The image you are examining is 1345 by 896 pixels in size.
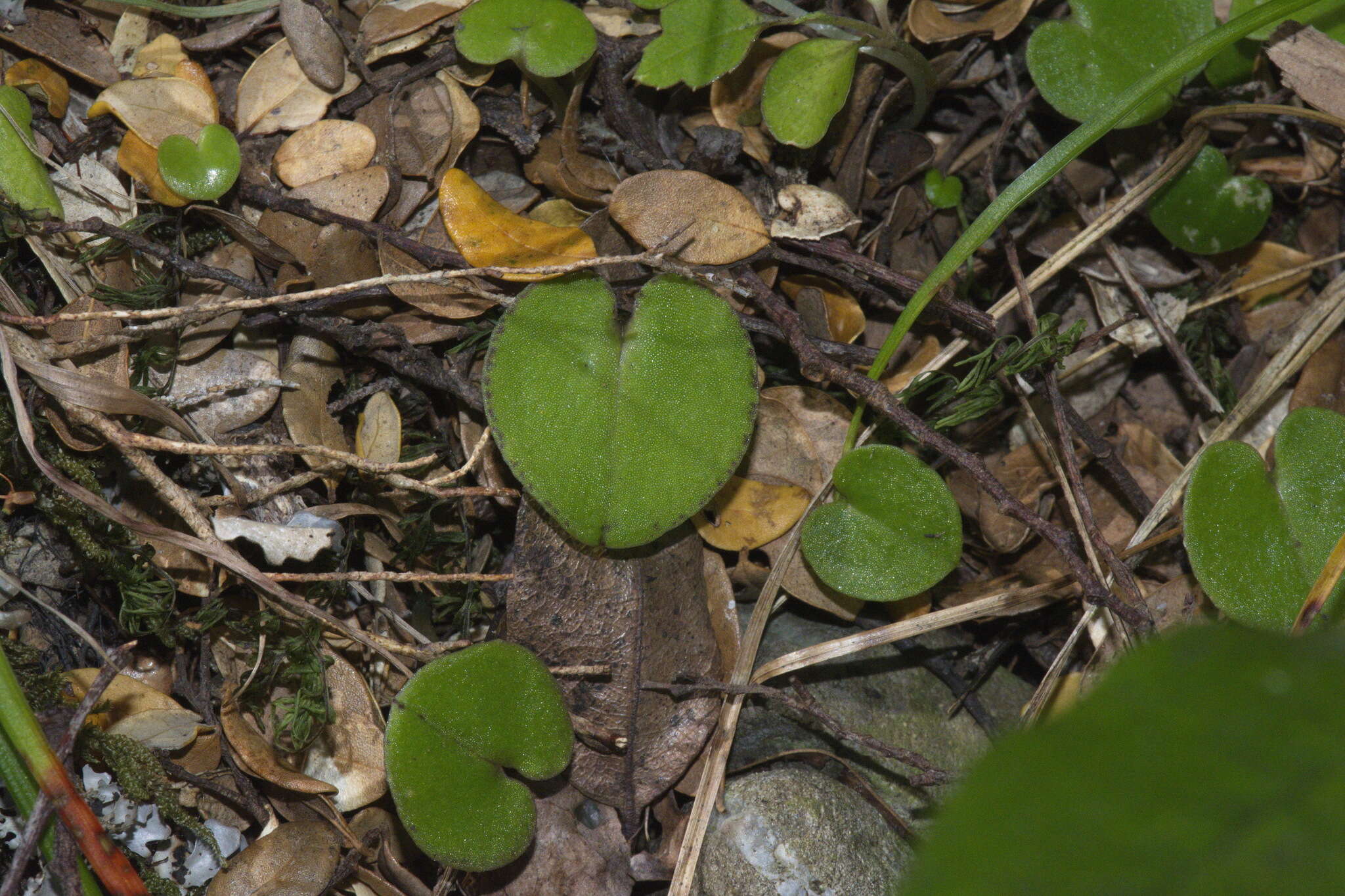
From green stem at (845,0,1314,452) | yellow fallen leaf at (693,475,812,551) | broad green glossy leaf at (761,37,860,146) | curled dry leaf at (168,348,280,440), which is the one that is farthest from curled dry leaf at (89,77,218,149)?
green stem at (845,0,1314,452)

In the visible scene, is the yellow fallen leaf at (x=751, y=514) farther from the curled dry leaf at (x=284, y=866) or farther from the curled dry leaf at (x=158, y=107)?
the curled dry leaf at (x=158, y=107)

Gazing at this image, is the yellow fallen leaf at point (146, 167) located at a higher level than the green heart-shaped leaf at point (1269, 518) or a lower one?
higher

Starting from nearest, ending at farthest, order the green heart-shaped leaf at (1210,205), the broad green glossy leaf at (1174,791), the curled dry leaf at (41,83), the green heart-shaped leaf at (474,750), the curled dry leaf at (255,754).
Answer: the broad green glossy leaf at (1174,791), the green heart-shaped leaf at (474,750), the curled dry leaf at (255,754), the curled dry leaf at (41,83), the green heart-shaped leaf at (1210,205)

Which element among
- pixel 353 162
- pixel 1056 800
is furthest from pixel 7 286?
pixel 1056 800

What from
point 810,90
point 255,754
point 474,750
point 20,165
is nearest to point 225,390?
point 20,165

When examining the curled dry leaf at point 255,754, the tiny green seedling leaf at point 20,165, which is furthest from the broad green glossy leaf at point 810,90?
the curled dry leaf at point 255,754
